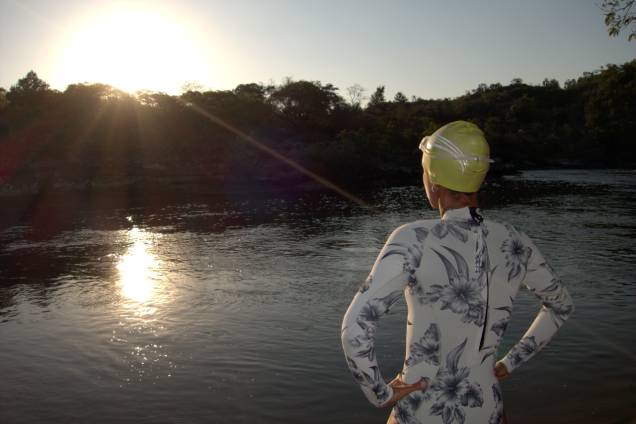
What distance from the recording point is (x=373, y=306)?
6.95 feet

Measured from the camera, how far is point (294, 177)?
2251 inches

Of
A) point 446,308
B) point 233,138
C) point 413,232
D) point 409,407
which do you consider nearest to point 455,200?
point 413,232

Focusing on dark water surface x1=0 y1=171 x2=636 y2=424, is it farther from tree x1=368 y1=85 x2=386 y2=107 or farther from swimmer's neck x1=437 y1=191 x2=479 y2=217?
tree x1=368 y1=85 x2=386 y2=107

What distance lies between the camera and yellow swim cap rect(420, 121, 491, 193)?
90.2 inches

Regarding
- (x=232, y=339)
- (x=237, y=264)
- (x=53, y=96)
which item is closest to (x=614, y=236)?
(x=237, y=264)

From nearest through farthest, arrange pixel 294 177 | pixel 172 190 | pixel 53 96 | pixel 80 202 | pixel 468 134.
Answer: pixel 468 134, pixel 80 202, pixel 172 190, pixel 294 177, pixel 53 96

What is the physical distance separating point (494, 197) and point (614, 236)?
18.6 m

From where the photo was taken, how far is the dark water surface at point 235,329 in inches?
263

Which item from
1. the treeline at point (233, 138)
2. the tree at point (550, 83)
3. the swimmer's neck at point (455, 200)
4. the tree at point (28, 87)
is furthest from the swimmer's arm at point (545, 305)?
the tree at point (550, 83)

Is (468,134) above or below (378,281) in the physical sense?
above

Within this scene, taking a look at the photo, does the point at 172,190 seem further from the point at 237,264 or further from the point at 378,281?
the point at 378,281

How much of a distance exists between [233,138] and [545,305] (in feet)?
226

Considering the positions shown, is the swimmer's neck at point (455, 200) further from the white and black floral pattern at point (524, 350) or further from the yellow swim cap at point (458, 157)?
the white and black floral pattern at point (524, 350)

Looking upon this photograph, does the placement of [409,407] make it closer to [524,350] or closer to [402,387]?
[402,387]
